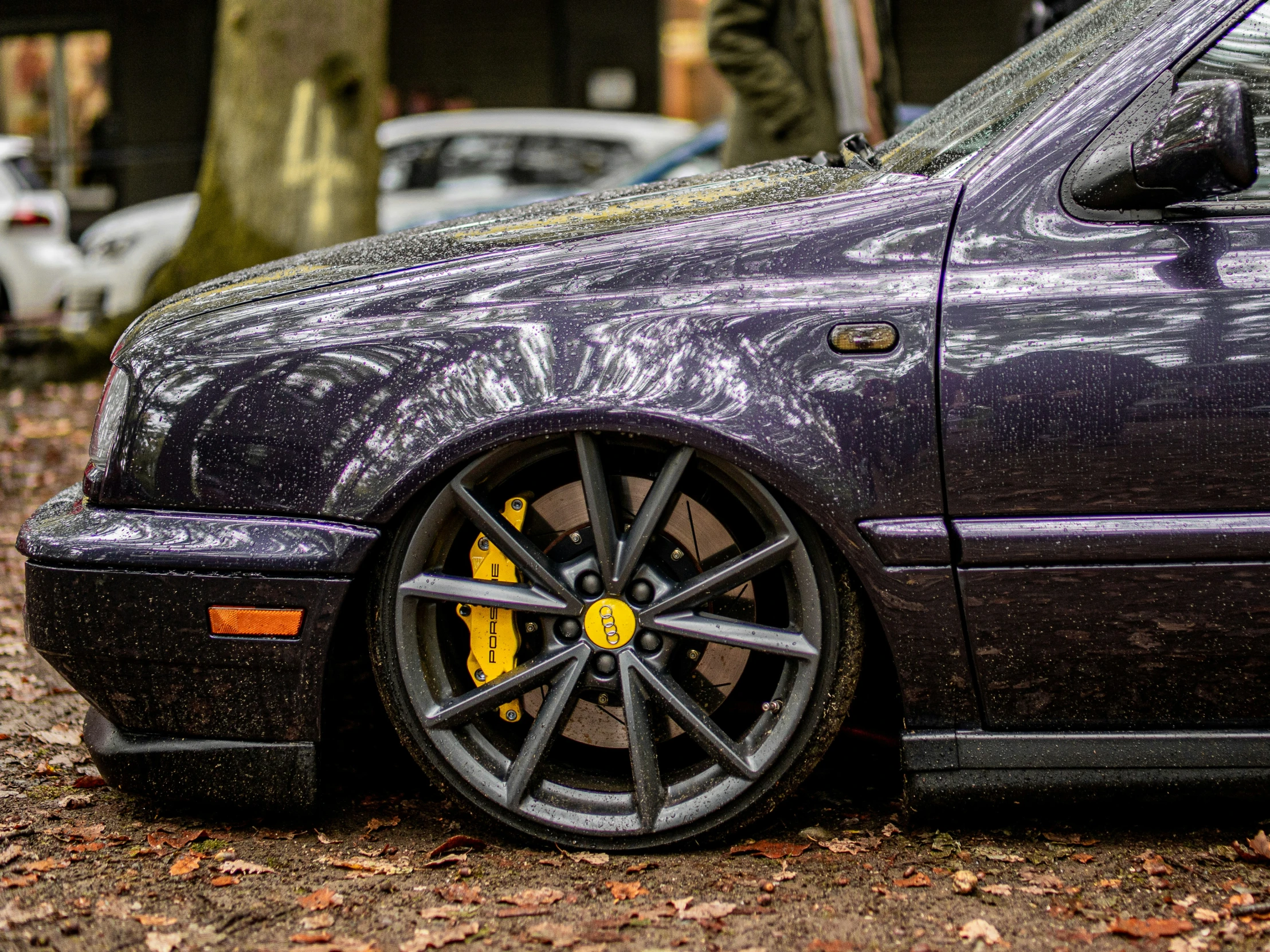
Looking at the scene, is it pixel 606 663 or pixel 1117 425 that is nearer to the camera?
pixel 1117 425

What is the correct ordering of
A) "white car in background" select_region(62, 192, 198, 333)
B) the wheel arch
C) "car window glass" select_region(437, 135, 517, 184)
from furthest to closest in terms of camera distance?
"car window glass" select_region(437, 135, 517, 184)
"white car in background" select_region(62, 192, 198, 333)
the wheel arch

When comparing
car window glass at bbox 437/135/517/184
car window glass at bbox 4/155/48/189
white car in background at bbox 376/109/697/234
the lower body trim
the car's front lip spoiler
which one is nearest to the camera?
the car's front lip spoiler

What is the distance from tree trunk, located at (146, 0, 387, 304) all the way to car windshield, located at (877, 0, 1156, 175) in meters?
5.00

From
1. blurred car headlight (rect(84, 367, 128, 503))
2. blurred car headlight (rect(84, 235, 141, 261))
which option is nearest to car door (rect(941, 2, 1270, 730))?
blurred car headlight (rect(84, 367, 128, 503))

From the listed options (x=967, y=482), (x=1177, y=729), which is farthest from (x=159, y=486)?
(x=1177, y=729)

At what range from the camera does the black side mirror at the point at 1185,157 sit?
2312mm

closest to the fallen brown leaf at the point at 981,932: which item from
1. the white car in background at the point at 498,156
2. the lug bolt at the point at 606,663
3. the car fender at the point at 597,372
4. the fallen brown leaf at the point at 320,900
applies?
the car fender at the point at 597,372

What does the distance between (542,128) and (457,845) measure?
9.07 m

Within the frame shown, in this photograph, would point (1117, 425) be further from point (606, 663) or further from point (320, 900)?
point (320, 900)

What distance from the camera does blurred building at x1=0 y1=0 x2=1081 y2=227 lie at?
1858 cm

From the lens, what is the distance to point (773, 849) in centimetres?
281

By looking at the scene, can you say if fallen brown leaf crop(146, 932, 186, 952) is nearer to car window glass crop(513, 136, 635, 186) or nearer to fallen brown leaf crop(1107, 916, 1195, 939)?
fallen brown leaf crop(1107, 916, 1195, 939)

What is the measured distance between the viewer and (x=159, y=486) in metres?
2.70

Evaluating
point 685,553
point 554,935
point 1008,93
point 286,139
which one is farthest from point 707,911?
point 286,139
